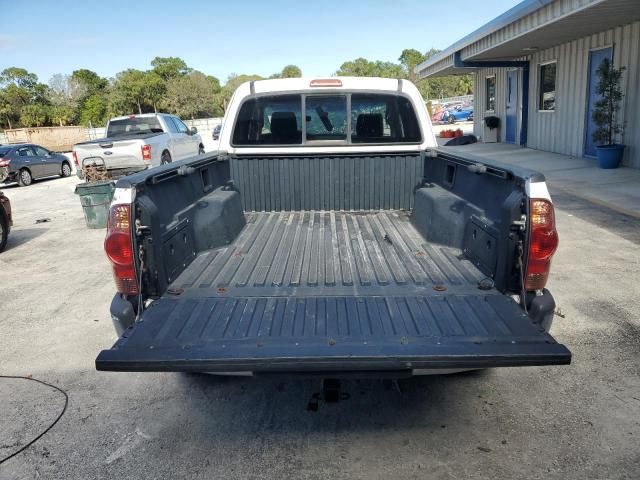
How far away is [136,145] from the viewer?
1155cm

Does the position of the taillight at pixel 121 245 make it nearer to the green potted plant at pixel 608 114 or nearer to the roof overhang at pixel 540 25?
the roof overhang at pixel 540 25

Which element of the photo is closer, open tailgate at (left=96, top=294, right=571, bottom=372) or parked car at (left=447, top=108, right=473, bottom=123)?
open tailgate at (left=96, top=294, right=571, bottom=372)

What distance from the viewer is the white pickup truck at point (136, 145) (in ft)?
37.4

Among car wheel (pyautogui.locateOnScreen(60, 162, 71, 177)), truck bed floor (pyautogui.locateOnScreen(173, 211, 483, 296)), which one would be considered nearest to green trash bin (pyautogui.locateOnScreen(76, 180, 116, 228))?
truck bed floor (pyautogui.locateOnScreen(173, 211, 483, 296))

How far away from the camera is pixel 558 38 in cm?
1293

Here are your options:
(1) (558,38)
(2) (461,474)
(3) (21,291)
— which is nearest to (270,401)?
(2) (461,474)

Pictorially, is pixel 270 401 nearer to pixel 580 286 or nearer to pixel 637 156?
pixel 580 286

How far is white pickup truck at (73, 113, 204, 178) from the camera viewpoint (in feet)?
37.4

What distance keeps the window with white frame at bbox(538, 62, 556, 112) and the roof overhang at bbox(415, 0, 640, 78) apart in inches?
26.5

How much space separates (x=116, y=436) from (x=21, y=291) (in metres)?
3.64

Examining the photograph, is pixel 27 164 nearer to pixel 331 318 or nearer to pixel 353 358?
pixel 331 318

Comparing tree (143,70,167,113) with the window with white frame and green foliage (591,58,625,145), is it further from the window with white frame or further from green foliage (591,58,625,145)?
green foliage (591,58,625,145)

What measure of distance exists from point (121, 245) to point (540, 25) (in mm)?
10831

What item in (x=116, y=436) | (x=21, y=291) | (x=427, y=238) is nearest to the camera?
(x=116, y=436)
